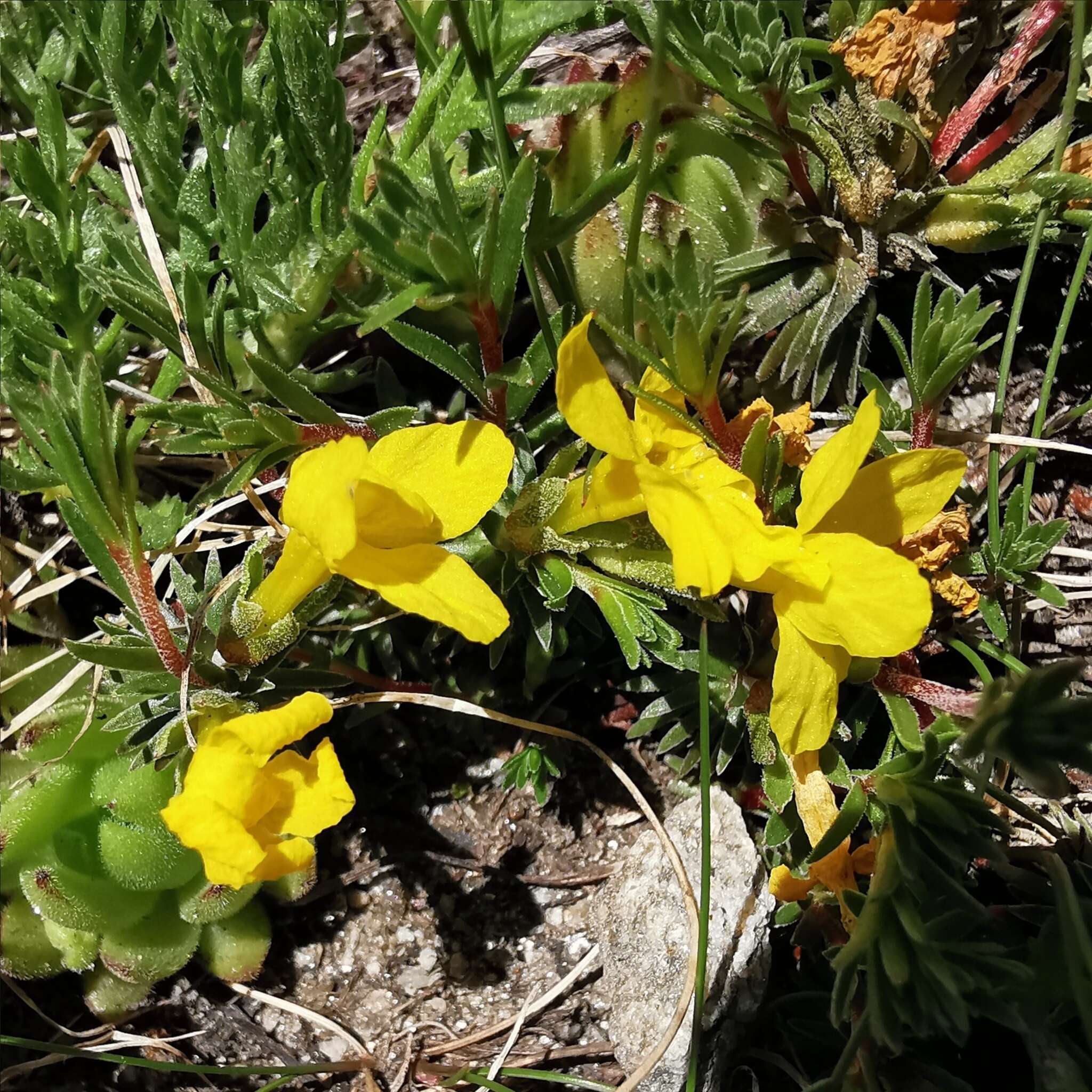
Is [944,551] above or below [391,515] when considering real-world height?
below

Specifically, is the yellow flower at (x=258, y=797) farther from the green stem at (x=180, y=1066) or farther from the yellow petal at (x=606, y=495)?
the green stem at (x=180, y=1066)

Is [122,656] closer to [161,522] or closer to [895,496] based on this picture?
[161,522]

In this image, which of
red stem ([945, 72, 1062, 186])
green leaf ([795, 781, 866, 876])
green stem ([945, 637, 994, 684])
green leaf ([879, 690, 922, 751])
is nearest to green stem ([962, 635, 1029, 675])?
green stem ([945, 637, 994, 684])

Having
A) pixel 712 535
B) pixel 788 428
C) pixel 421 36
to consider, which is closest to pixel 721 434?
pixel 788 428

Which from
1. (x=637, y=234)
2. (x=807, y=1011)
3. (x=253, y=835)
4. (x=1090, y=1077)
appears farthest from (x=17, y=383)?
(x=1090, y=1077)

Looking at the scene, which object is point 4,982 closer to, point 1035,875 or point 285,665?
point 285,665

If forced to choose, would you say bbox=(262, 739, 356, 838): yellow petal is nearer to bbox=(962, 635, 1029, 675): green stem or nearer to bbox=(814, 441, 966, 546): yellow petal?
bbox=(814, 441, 966, 546): yellow petal
